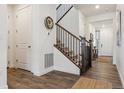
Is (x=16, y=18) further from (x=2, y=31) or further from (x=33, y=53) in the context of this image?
(x=2, y=31)

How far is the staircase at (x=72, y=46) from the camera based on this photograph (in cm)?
402

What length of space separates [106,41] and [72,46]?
5.72 meters

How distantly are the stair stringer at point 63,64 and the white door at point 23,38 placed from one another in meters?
0.98

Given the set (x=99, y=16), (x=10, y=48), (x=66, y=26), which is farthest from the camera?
(x=99, y=16)

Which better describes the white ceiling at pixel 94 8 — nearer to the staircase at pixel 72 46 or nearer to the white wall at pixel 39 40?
the staircase at pixel 72 46

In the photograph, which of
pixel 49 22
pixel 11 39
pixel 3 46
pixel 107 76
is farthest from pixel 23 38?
pixel 107 76

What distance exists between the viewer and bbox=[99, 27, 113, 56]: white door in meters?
9.88

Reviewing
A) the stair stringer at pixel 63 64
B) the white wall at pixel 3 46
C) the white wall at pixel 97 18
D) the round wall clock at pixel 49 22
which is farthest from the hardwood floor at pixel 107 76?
the white wall at pixel 97 18

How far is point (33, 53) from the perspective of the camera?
12.3ft

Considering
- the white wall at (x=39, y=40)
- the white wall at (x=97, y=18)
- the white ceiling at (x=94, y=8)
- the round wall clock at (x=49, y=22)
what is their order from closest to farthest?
the white wall at (x=39, y=40) < the round wall clock at (x=49, y=22) < the white ceiling at (x=94, y=8) < the white wall at (x=97, y=18)

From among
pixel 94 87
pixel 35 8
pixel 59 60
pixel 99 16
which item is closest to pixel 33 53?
pixel 59 60

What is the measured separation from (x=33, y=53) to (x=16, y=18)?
1.73m

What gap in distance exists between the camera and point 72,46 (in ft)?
17.8

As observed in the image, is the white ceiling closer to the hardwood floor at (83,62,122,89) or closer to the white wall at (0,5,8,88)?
the hardwood floor at (83,62,122,89)
